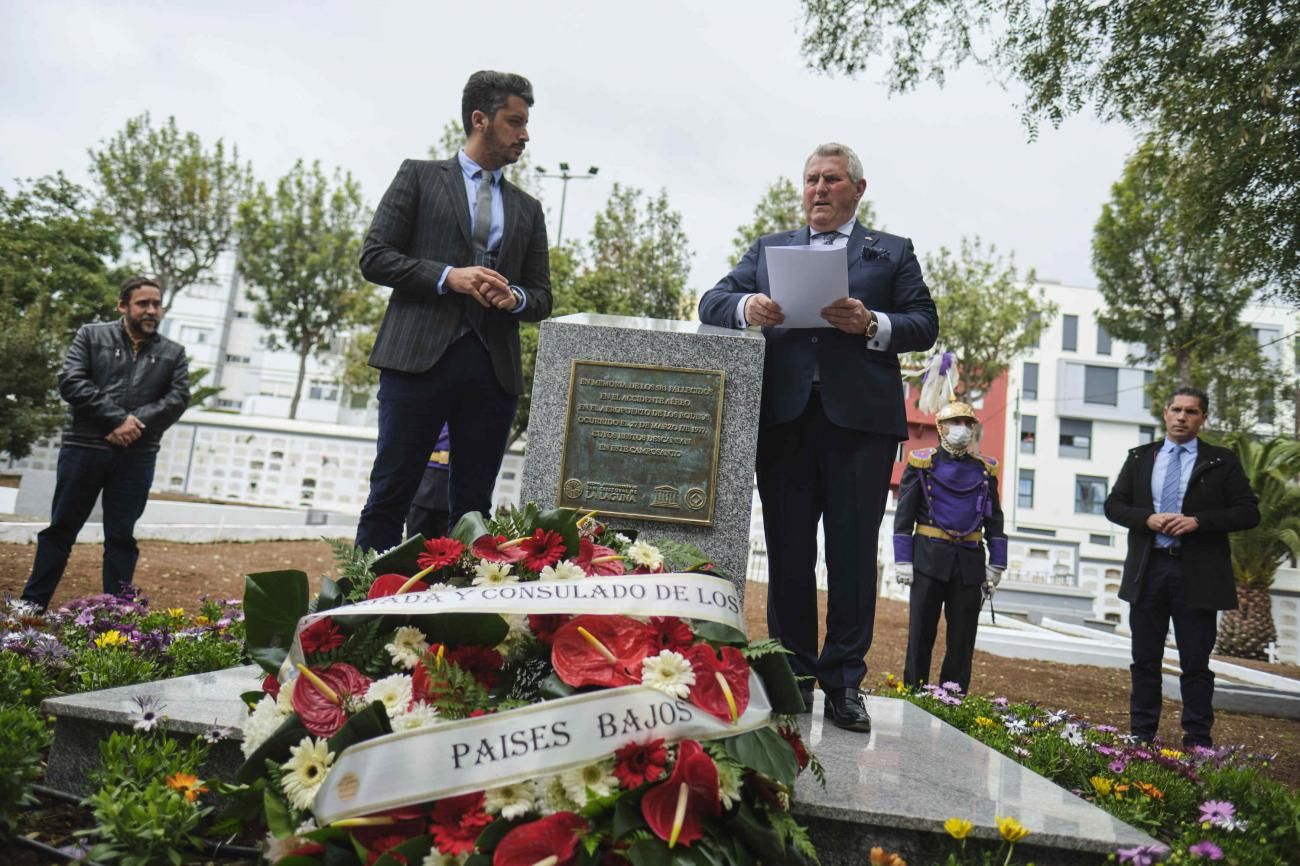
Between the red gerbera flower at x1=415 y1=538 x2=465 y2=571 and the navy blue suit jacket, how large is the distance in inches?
61.4

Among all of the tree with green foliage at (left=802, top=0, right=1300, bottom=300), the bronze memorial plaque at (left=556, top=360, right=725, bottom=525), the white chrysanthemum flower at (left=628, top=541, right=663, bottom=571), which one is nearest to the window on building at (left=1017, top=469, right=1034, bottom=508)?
the tree with green foliage at (left=802, top=0, right=1300, bottom=300)

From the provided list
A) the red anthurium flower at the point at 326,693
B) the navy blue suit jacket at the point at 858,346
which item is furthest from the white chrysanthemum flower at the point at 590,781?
the navy blue suit jacket at the point at 858,346

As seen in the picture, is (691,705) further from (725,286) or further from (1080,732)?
(1080,732)

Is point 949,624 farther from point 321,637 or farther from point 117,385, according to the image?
point 117,385

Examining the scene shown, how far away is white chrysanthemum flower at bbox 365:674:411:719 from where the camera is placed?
1983 millimetres

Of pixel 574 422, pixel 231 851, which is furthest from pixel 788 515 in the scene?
pixel 231 851

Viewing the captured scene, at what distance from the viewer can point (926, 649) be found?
20.4 feet

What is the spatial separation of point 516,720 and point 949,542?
492 centimetres

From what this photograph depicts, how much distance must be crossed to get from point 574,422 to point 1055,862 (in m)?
2.32

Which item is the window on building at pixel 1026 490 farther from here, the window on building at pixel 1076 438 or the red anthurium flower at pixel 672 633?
the red anthurium flower at pixel 672 633

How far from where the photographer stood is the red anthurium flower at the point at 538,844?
1.74 meters

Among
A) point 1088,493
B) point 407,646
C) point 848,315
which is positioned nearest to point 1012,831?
point 407,646

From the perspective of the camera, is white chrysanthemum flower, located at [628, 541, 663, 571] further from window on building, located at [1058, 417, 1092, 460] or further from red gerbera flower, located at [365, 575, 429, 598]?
window on building, located at [1058, 417, 1092, 460]

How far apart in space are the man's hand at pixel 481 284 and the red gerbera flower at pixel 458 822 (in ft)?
7.06
